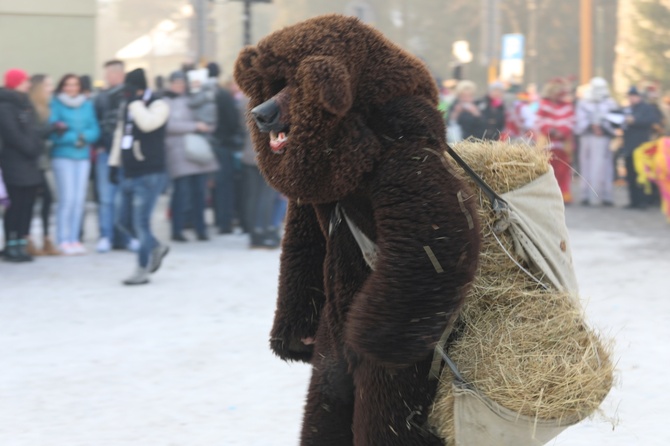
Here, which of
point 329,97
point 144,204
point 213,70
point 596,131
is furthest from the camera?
point 596,131

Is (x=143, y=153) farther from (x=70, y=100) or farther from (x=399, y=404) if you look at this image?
(x=399, y=404)

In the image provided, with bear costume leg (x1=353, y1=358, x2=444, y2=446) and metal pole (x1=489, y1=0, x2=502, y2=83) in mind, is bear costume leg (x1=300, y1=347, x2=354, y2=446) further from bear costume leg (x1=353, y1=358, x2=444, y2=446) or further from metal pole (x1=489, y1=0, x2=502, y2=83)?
metal pole (x1=489, y1=0, x2=502, y2=83)

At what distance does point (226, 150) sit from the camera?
12.2m

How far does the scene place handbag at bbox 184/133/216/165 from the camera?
37.3 feet

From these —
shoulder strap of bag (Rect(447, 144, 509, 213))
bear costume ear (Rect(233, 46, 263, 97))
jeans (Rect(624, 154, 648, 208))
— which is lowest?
jeans (Rect(624, 154, 648, 208))

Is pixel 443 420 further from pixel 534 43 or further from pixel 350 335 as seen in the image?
pixel 534 43

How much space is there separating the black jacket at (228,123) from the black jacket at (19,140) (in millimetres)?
2227

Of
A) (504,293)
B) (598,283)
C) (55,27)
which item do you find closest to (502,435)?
(504,293)

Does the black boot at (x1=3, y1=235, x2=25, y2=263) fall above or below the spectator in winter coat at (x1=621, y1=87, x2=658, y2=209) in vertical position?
below

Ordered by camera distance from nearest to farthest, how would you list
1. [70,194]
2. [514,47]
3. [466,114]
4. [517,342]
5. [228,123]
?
[517,342] < [70,194] < [228,123] < [466,114] < [514,47]

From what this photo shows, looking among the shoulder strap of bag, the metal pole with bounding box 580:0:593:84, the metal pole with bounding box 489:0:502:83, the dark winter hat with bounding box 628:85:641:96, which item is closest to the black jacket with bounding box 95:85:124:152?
the shoulder strap of bag

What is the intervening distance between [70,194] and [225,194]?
222 centimetres

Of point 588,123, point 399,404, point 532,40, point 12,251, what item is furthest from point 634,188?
point 532,40

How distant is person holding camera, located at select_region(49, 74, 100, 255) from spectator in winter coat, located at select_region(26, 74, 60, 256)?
0.10 meters
